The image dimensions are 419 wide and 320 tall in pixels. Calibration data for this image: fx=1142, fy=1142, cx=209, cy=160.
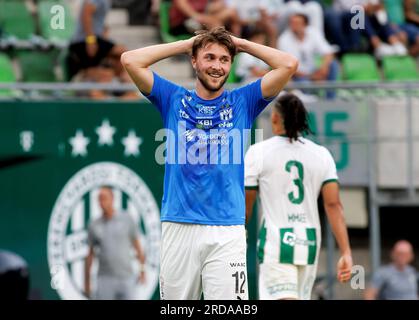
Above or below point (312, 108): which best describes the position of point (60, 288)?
below

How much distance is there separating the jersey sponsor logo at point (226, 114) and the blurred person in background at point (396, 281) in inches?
233

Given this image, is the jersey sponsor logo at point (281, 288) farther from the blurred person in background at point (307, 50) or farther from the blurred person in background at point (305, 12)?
the blurred person in background at point (305, 12)

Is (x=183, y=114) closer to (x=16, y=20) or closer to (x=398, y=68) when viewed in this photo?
(x=398, y=68)

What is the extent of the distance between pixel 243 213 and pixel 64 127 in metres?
5.92

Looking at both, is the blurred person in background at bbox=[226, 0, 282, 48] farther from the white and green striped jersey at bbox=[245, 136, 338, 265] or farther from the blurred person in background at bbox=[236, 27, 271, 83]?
the white and green striped jersey at bbox=[245, 136, 338, 265]

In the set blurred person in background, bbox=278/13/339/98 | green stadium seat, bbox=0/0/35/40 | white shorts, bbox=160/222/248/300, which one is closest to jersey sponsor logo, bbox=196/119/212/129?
white shorts, bbox=160/222/248/300

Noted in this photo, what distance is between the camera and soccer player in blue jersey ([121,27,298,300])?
23.0 feet

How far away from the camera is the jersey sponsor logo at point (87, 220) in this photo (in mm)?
12664

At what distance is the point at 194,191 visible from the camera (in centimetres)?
706

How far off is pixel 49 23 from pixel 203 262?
8479 millimetres
